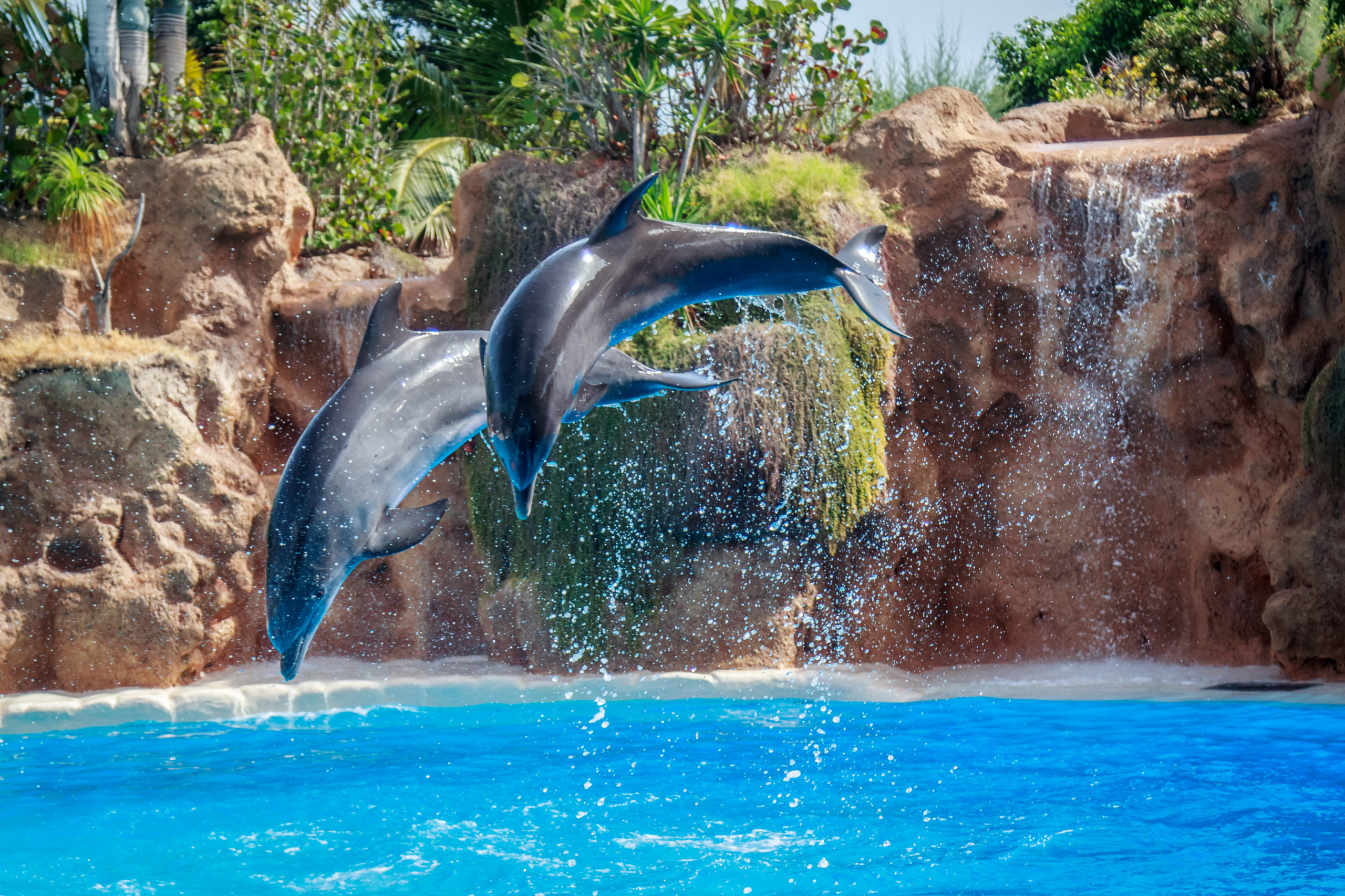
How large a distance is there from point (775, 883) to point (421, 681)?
4.18m

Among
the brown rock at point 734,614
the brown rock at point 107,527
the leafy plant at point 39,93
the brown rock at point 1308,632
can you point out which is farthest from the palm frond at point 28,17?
the brown rock at point 1308,632

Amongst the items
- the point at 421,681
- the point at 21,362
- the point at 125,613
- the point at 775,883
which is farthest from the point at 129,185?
the point at 775,883

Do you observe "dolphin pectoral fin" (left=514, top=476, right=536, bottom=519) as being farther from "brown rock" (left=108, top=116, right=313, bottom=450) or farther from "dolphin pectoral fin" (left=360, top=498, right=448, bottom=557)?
"brown rock" (left=108, top=116, right=313, bottom=450)

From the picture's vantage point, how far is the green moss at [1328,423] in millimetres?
8188

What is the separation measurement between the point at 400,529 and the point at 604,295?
94 cm

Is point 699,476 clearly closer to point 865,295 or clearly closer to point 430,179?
point 865,295

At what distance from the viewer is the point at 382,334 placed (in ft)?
14.2

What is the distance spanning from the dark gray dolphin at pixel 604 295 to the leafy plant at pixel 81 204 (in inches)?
291

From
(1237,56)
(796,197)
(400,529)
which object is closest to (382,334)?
(400,529)

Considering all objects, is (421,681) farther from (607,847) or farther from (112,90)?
(112,90)

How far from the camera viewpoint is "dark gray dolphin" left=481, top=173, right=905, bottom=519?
331cm

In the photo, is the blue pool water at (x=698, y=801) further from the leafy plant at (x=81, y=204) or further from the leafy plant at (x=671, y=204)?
the leafy plant at (x=81, y=204)

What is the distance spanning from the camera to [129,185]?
10.4 m

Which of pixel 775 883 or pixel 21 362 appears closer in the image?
pixel 775 883
